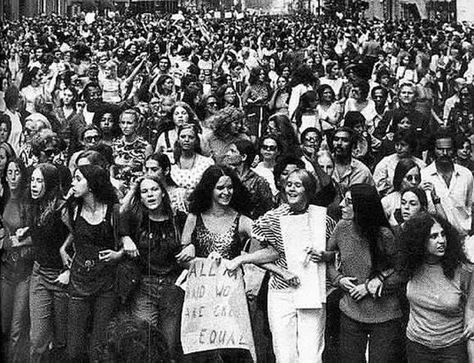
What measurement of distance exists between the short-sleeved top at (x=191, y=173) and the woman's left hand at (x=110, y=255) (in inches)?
46.4

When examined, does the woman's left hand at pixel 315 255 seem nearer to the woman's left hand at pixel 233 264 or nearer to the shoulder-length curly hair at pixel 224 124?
the woman's left hand at pixel 233 264

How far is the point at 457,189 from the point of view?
8.29 meters

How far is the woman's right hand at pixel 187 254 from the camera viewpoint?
673cm

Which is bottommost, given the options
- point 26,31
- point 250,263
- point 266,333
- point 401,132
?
point 266,333

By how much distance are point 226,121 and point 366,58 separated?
28.2 feet

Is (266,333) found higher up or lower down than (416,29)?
lower down

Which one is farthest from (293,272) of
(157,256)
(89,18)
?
(89,18)

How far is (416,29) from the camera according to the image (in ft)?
80.4

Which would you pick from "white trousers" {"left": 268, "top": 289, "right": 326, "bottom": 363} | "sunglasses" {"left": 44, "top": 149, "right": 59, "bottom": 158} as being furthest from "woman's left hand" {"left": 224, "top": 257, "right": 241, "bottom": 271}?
"sunglasses" {"left": 44, "top": 149, "right": 59, "bottom": 158}

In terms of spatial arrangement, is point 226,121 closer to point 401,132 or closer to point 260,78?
point 401,132

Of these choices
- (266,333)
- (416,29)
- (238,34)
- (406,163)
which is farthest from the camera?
(238,34)

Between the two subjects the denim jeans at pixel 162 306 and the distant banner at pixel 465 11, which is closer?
the denim jeans at pixel 162 306

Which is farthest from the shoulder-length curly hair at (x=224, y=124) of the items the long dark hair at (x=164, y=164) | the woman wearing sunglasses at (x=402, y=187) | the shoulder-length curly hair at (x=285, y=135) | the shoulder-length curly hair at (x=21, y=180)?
the shoulder-length curly hair at (x=21, y=180)

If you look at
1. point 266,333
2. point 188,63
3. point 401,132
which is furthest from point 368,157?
point 188,63
